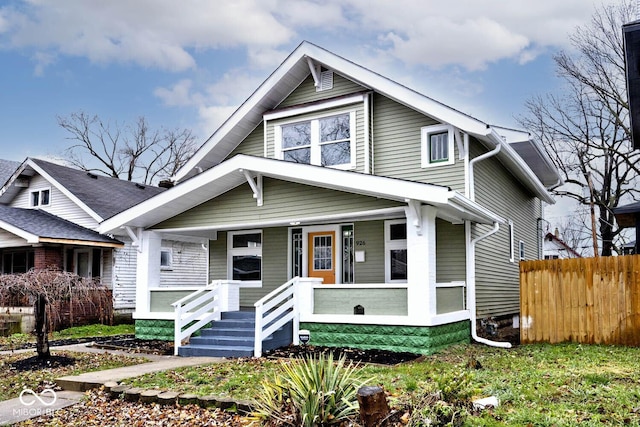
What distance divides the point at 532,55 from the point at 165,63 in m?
18.4

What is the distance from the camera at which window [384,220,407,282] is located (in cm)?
1245

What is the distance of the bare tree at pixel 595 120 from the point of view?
940 inches

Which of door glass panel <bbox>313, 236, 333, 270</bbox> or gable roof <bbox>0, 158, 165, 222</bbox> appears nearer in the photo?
door glass panel <bbox>313, 236, 333, 270</bbox>

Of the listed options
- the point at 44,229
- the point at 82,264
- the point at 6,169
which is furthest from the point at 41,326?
the point at 6,169

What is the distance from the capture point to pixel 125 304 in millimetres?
19844

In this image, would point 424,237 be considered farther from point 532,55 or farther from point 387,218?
point 532,55

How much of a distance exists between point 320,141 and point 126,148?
27053 mm

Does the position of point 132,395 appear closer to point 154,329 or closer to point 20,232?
point 154,329

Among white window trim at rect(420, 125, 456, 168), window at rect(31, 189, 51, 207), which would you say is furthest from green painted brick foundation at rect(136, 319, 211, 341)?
window at rect(31, 189, 51, 207)

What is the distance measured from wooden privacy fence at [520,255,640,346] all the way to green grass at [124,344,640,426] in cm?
48

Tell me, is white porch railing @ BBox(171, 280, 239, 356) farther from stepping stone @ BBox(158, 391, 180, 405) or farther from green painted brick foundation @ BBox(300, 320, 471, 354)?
stepping stone @ BBox(158, 391, 180, 405)

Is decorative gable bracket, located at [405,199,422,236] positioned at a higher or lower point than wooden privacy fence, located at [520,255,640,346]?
higher

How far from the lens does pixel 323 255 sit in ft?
44.2

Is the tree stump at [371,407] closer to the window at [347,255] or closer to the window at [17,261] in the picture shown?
the window at [347,255]
